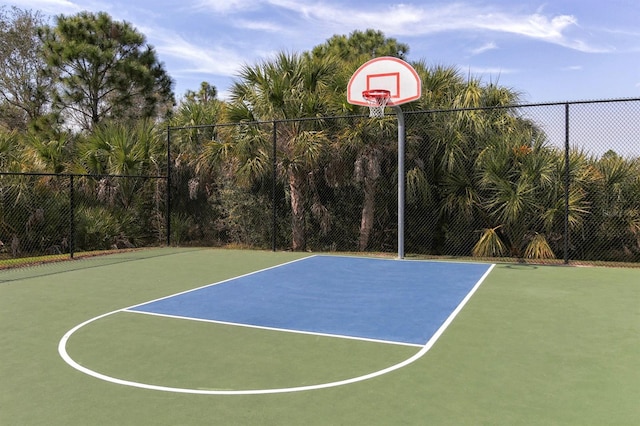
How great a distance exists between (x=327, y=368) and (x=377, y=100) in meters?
7.24

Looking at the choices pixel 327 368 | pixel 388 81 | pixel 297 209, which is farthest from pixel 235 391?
pixel 297 209

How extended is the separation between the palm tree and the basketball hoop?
1337 mm

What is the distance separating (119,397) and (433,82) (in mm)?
10066

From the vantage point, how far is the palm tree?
11.2 m

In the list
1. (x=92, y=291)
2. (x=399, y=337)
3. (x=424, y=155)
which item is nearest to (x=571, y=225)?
(x=424, y=155)

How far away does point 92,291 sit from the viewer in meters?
6.89

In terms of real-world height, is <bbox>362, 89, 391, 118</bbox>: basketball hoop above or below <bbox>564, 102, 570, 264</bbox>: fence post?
above

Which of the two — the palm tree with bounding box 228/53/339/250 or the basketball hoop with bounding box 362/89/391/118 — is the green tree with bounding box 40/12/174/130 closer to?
the palm tree with bounding box 228/53/339/250

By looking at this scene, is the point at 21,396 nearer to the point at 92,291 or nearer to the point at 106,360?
the point at 106,360

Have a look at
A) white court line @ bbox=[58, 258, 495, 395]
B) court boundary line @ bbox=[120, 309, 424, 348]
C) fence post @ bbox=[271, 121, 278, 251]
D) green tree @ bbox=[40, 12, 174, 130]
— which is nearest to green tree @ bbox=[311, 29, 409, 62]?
green tree @ bbox=[40, 12, 174, 130]

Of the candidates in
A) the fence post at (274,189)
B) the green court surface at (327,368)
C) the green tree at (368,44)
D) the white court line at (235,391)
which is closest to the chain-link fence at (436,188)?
the fence post at (274,189)

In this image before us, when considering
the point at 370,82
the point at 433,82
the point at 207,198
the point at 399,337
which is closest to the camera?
the point at 399,337

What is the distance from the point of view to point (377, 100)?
10.0m

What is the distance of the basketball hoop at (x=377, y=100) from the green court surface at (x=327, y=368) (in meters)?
4.98
